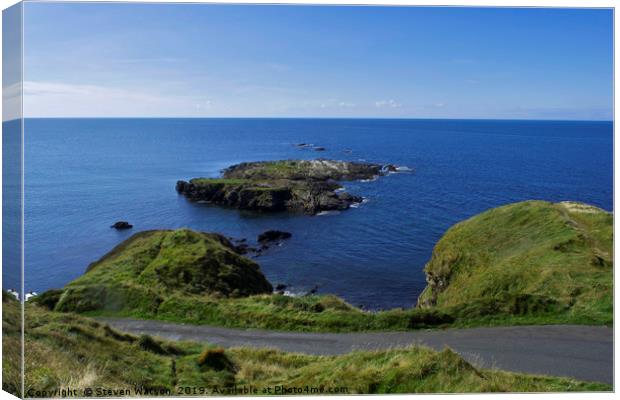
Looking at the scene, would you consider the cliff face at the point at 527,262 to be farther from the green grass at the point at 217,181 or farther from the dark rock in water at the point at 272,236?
the green grass at the point at 217,181

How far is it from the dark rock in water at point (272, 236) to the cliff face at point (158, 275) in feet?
42.7

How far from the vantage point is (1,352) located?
41.3 ft

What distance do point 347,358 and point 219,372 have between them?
342 cm

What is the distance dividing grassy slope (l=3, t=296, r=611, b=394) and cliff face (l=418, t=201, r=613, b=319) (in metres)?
4.49

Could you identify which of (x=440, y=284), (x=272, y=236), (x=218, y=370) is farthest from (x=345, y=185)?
(x=218, y=370)

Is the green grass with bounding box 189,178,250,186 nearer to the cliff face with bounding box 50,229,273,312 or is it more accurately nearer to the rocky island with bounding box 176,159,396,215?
the rocky island with bounding box 176,159,396,215

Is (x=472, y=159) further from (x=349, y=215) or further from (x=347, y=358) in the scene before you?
(x=347, y=358)

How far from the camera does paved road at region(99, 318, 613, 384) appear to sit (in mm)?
14398

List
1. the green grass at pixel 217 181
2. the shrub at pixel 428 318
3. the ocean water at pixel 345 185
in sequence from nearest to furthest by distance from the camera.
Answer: the shrub at pixel 428 318 → the ocean water at pixel 345 185 → the green grass at pixel 217 181

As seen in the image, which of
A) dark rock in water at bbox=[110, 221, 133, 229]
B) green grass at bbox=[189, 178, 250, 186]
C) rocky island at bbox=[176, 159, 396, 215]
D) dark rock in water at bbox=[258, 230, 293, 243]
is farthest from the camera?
dark rock in water at bbox=[258, 230, 293, 243]

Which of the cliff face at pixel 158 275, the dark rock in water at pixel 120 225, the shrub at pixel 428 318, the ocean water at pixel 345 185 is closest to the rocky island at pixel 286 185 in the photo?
the ocean water at pixel 345 185

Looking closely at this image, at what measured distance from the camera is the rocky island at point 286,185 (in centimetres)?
3769

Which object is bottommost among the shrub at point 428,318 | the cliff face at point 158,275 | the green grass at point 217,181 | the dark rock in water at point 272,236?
A: the dark rock in water at point 272,236

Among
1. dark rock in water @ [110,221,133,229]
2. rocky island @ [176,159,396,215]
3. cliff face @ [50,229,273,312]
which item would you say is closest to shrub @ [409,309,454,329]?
cliff face @ [50,229,273,312]
